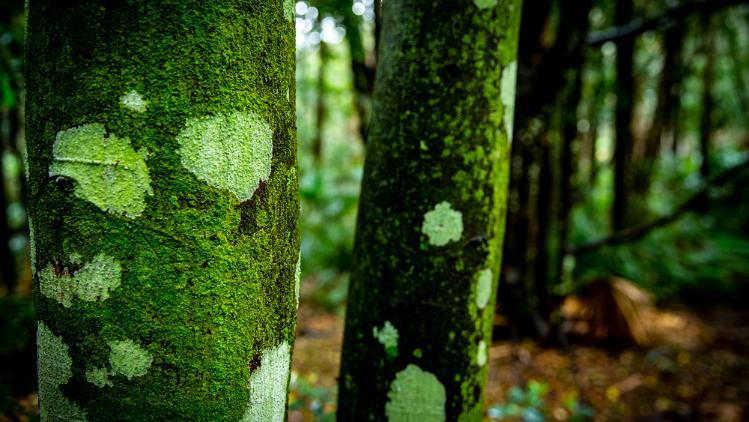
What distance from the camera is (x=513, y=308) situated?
156 inches

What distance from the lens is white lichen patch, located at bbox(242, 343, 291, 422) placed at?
695mm

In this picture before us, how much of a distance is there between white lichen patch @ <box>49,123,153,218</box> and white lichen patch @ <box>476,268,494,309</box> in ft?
2.90

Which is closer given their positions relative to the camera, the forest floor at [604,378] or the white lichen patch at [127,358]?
the white lichen patch at [127,358]

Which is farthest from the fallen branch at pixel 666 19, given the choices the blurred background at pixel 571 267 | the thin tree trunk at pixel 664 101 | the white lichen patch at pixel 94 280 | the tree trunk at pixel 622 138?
the white lichen patch at pixel 94 280

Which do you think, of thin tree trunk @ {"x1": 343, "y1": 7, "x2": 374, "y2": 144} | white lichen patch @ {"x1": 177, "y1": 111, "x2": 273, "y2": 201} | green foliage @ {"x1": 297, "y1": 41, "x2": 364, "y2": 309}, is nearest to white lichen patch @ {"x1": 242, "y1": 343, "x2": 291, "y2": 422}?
white lichen patch @ {"x1": 177, "y1": 111, "x2": 273, "y2": 201}

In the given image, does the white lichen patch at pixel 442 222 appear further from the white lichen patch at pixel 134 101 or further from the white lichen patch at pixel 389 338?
the white lichen patch at pixel 134 101

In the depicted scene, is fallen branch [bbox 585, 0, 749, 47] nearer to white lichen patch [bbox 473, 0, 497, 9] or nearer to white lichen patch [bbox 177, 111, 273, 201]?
white lichen patch [bbox 473, 0, 497, 9]

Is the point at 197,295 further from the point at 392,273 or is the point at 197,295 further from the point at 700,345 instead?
the point at 700,345

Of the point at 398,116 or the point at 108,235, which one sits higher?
the point at 398,116

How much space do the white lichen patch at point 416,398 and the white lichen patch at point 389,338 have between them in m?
0.06

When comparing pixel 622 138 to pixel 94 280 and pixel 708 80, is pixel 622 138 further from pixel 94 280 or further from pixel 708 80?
pixel 94 280

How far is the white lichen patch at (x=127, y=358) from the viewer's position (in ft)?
1.97

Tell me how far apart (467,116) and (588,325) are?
12.8ft

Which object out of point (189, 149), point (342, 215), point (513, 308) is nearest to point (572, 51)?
point (513, 308)
